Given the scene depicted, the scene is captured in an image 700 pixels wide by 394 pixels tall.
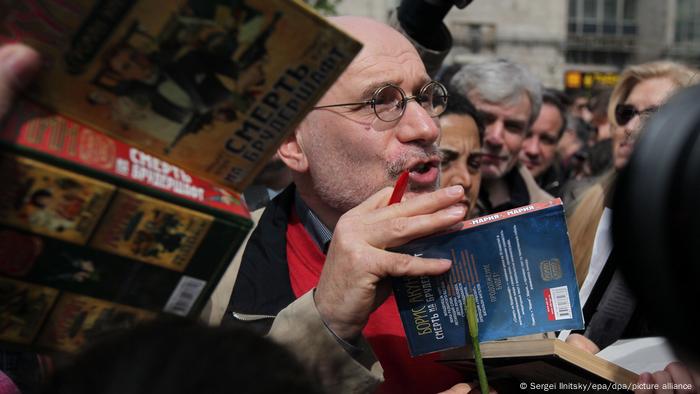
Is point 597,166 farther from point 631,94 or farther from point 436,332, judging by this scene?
point 436,332

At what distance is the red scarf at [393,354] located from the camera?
1.84 meters

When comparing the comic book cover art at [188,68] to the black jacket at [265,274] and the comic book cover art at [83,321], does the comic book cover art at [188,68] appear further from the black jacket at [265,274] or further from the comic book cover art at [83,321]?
the black jacket at [265,274]

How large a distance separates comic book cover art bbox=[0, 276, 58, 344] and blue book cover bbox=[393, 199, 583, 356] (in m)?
0.70

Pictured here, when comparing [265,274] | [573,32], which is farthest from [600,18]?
[265,274]

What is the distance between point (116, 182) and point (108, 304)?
0.19 m

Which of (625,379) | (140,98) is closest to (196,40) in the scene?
(140,98)

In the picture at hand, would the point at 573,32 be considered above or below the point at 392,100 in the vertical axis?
below

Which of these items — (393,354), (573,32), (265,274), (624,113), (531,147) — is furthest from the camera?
(573,32)

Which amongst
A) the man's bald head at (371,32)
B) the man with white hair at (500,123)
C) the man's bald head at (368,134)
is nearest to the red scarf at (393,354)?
the man's bald head at (368,134)

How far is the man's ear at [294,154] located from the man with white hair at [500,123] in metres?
1.67

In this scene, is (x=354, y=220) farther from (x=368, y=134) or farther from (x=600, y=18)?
(x=600, y=18)

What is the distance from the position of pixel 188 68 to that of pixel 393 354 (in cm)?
106

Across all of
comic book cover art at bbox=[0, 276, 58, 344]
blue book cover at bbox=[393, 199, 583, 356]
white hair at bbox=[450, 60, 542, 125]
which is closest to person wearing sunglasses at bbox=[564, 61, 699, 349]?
blue book cover at bbox=[393, 199, 583, 356]

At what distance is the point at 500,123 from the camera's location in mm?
3861
